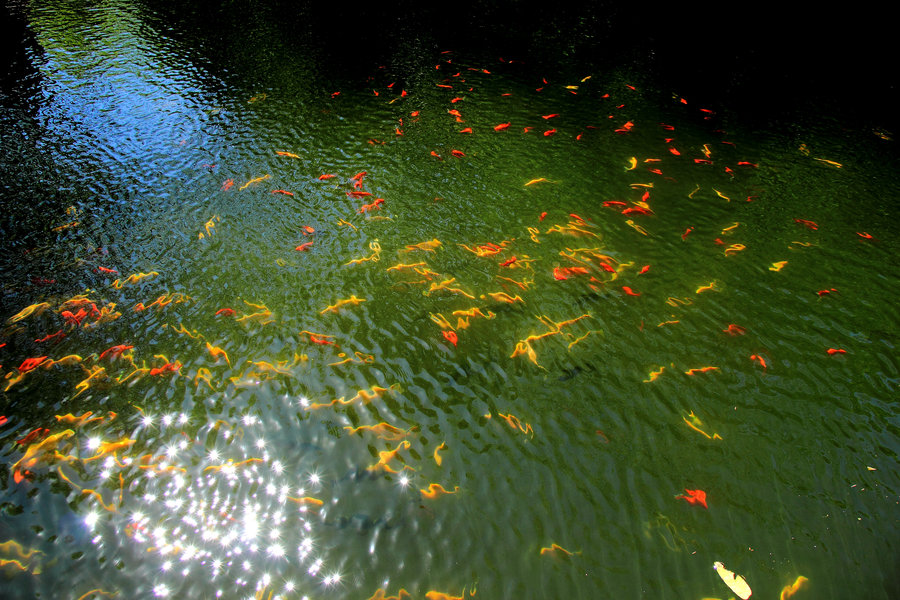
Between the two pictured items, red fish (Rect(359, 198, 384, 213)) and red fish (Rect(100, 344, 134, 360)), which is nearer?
red fish (Rect(100, 344, 134, 360))

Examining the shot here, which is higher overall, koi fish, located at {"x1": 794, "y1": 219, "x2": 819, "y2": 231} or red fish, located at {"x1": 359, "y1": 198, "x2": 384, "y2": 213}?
koi fish, located at {"x1": 794, "y1": 219, "x2": 819, "y2": 231}

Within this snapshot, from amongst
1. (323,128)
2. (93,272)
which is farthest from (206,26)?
(93,272)

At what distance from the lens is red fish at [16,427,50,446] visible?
4348 mm

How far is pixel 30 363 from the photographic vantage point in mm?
5066

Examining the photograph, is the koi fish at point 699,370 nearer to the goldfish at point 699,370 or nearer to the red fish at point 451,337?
the goldfish at point 699,370

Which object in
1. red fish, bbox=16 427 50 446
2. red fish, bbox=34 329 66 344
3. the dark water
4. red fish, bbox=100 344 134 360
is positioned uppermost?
the dark water

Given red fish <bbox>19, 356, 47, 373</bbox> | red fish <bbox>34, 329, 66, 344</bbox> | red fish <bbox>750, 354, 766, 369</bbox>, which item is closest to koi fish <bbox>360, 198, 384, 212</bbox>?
red fish <bbox>34, 329, 66, 344</bbox>

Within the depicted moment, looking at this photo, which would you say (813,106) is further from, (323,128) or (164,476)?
(164,476)

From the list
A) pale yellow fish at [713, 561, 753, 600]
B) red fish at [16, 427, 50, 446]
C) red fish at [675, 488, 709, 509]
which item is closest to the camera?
pale yellow fish at [713, 561, 753, 600]

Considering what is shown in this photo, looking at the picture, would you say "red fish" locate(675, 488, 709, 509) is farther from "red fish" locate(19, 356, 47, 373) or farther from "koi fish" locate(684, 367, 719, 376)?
"red fish" locate(19, 356, 47, 373)

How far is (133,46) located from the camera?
50.1 ft

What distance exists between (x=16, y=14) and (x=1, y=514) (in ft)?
79.3

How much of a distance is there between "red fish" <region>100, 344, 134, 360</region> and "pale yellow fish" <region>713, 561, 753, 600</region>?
6.25 metres

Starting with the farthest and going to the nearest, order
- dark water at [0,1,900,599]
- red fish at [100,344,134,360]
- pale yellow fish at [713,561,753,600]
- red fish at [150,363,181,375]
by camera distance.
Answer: red fish at [100,344,134,360]
red fish at [150,363,181,375]
dark water at [0,1,900,599]
pale yellow fish at [713,561,753,600]
